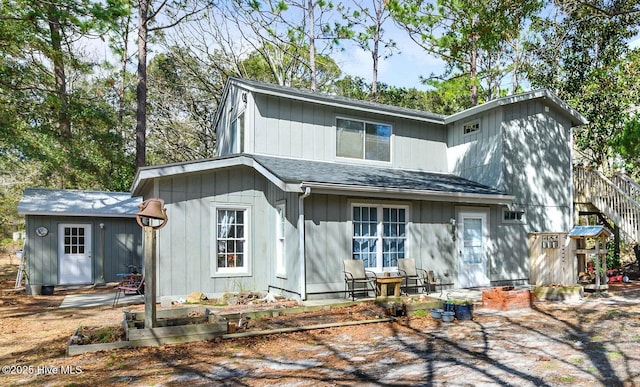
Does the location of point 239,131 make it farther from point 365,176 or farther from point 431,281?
point 431,281

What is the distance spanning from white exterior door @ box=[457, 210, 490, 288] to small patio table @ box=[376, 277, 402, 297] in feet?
8.43

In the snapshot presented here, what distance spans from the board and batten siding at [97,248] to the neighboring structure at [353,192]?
2.17 meters

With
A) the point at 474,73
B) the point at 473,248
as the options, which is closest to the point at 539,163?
the point at 473,248

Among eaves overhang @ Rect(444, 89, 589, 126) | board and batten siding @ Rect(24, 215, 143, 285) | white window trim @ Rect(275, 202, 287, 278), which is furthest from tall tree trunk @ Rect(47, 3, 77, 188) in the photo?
eaves overhang @ Rect(444, 89, 589, 126)

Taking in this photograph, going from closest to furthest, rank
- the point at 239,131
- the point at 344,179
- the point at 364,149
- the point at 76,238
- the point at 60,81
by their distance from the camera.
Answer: the point at 344,179 → the point at 239,131 → the point at 364,149 → the point at 76,238 → the point at 60,81

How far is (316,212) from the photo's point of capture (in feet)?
30.6

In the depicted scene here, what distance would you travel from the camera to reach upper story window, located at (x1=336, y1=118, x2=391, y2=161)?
40.2 ft

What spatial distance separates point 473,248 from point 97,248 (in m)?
10.9

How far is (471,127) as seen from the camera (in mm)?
13117

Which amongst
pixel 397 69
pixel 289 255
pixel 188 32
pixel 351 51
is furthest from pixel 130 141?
pixel 289 255

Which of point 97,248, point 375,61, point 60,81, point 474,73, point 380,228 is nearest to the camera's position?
point 380,228

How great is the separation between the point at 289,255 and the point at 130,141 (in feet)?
59.6

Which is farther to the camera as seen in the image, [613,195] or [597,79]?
[597,79]

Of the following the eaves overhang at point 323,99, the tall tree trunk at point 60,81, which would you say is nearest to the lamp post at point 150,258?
the eaves overhang at point 323,99
